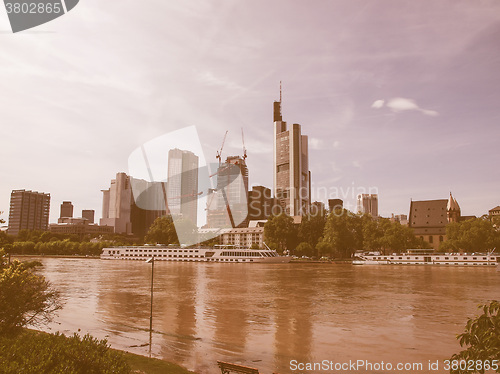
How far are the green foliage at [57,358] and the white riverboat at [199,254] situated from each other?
9474 cm

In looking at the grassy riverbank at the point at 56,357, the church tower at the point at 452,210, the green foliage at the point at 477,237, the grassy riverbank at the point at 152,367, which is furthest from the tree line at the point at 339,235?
the grassy riverbank at the point at 56,357

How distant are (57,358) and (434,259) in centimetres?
10928

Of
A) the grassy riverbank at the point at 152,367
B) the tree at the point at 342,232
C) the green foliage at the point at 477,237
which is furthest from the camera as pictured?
the tree at the point at 342,232

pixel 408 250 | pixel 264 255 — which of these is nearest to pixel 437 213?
pixel 408 250

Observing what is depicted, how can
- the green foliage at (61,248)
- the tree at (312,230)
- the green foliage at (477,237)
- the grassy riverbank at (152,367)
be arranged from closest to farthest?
the grassy riverbank at (152,367), the green foliage at (477,237), the tree at (312,230), the green foliage at (61,248)

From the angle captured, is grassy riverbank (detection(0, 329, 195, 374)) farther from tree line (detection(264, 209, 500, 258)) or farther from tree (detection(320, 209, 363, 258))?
tree (detection(320, 209, 363, 258))

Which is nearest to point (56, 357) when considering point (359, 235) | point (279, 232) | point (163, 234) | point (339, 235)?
point (339, 235)

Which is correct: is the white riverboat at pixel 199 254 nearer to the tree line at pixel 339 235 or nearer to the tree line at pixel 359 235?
the tree line at pixel 339 235

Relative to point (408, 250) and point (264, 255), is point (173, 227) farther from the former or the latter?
point (408, 250)

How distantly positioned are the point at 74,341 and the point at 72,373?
2053 mm

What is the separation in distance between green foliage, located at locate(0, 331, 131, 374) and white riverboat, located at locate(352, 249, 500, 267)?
10277 cm

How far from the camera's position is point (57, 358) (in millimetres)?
9633

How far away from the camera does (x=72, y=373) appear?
9.02 metres

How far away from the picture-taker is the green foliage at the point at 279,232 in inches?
→ 5295
